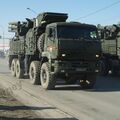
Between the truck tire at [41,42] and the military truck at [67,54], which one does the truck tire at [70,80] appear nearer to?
the military truck at [67,54]

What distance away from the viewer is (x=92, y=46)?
19625 mm

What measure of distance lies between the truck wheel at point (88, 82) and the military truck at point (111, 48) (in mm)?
7738

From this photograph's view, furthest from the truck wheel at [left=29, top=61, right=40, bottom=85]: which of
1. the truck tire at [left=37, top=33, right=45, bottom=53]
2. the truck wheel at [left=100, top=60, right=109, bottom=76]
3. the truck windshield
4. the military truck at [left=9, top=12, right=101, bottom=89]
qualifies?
the truck wheel at [left=100, top=60, right=109, bottom=76]

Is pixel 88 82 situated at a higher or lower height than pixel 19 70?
lower

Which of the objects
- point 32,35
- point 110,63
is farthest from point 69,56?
point 110,63

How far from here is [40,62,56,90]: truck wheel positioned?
65.0ft

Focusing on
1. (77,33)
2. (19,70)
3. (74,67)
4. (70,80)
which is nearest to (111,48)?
(19,70)

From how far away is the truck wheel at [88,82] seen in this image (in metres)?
20.9

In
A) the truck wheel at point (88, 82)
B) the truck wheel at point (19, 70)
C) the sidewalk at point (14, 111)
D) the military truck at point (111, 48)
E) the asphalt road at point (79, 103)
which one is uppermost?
the military truck at point (111, 48)

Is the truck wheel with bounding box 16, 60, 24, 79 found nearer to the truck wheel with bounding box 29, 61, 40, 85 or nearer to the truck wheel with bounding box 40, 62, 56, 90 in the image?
the truck wheel with bounding box 29, 61, 40, 85

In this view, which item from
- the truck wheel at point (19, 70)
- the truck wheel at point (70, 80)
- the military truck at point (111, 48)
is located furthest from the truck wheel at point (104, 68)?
the truck wheel at point (70, 80)

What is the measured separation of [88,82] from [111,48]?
9.04 meters

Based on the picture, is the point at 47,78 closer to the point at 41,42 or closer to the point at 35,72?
the point at 35,72

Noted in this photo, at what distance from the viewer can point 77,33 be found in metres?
19.8
